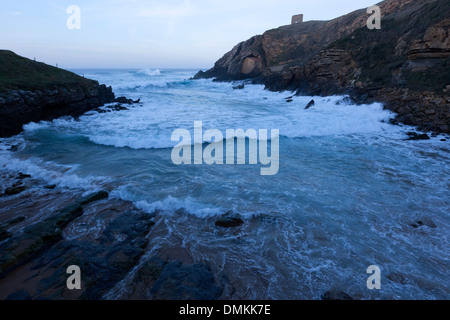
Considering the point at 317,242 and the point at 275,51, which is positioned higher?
the point at 275,51

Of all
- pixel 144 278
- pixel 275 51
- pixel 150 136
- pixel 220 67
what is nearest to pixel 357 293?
pixel 144 278

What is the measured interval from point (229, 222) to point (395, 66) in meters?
18.4

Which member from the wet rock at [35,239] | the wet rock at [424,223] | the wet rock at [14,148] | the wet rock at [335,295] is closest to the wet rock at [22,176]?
the wet rock at [35,239]

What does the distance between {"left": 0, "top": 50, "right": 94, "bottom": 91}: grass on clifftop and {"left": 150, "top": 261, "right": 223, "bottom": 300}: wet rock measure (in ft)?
47.6

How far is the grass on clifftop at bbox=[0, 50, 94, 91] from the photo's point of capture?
1314 cm

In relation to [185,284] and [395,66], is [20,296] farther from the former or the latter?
[395,66]

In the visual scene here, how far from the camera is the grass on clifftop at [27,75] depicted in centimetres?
1314

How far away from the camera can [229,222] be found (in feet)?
15.7

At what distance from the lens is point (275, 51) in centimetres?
4162

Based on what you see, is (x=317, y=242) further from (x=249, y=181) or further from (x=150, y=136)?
(x=150, y=136)

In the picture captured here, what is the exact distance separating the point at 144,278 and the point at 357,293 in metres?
3.03
